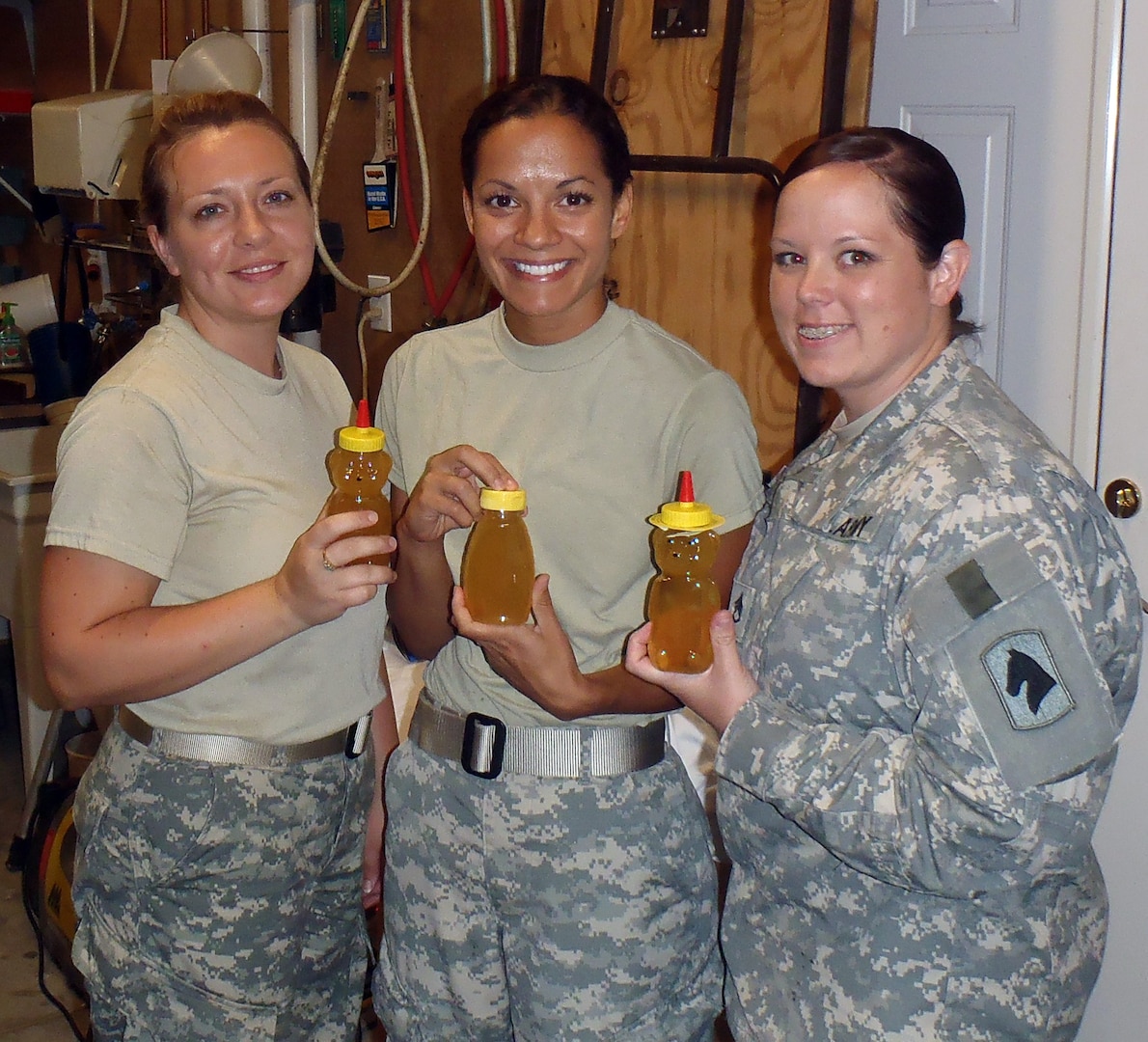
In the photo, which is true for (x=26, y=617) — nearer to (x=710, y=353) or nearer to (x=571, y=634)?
(x=710, y=353)

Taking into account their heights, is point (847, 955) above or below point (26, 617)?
above

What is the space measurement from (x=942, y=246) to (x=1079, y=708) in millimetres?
515

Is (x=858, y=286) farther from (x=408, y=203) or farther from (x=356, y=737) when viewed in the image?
(x=408, y=203)

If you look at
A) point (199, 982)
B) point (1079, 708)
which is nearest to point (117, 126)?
point (199, 982)

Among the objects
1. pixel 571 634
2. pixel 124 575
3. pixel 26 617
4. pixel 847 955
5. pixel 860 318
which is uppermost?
pixel 860 318

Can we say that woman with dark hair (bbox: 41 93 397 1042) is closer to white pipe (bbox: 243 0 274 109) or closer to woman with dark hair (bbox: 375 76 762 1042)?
woman with dark hair (bbox: 375 76 762 1042)

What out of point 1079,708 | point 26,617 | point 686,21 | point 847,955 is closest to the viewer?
point 1079,708

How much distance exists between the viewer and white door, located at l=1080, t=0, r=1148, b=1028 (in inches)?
73.0

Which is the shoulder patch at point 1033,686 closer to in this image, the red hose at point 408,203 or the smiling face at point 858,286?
the smiling face at point 858,286

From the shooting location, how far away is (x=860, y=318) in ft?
4.13

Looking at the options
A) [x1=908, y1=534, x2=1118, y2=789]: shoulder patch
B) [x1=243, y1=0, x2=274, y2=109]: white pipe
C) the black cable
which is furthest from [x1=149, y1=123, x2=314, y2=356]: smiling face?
[x1=243, y1=0, x2=274, y2=109]: white pipe

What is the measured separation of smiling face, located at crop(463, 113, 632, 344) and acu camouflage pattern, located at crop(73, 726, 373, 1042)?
699 mm

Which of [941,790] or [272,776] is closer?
[941,790]

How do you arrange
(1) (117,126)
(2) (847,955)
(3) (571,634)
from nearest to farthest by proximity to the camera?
(2) (847,955), (3) (571,634), (1) (117,126)
